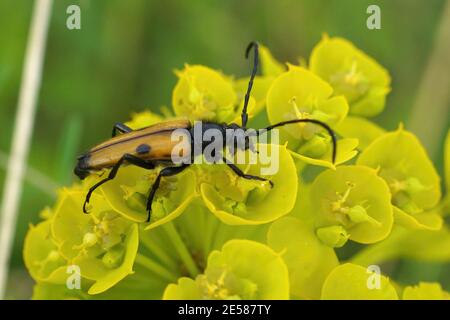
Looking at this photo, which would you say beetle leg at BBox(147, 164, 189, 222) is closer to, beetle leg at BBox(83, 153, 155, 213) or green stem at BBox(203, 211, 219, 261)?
beetle leg at BBox(83, 153, 155, 213)

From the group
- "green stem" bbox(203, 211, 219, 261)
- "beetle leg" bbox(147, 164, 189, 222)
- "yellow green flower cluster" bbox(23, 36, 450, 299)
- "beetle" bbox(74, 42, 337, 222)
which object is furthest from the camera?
"green stem" bbox(203, 211, 219, 261)

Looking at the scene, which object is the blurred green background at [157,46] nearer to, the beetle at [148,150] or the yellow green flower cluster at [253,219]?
the yellow green flower cluster at [253,219]

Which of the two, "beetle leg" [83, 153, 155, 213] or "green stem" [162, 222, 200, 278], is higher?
"beetle leg" [83, 153, 155, 213]

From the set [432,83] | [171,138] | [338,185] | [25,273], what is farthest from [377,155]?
[25,273]

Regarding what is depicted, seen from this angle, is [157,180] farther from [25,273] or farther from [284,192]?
[25,273]

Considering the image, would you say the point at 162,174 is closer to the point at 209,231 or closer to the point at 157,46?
the point at 209,231

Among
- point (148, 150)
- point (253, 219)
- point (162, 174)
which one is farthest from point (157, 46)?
point (253, 219)

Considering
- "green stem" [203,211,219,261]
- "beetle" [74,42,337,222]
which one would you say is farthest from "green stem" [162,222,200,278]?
"beetle" [74,42,337,222]
